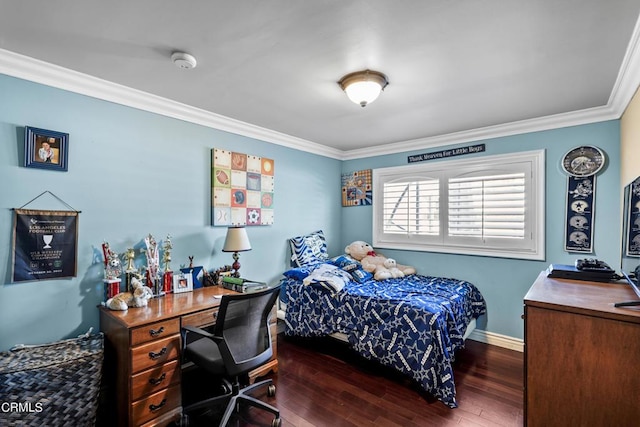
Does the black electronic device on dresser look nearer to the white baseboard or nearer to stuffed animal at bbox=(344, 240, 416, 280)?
the white baseboard

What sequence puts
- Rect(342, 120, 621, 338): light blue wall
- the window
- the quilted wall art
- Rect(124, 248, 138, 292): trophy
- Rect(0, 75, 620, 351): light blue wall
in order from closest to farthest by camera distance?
Rect(0, 75, 620, 351): light blue wall → Rect(124, 248, 138, 292): trophy → Rect(342, 120, 621, 338): light blue wall → the quilted wall art → the window

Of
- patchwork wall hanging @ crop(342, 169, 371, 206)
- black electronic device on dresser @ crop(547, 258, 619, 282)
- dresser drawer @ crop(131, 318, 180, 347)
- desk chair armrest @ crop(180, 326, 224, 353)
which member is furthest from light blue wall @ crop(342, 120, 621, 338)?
dresser drawer @ crop(131, 318, 180, 347)

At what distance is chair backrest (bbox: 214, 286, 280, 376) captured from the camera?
6.13ft

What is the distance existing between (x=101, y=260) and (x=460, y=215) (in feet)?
11.9

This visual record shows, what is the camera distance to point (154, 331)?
1.90m

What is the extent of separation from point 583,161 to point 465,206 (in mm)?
1129

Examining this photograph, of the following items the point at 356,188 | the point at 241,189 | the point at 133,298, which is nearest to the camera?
the point at 133,298

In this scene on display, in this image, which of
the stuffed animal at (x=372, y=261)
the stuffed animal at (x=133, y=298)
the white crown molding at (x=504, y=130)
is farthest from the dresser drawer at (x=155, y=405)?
the white crown molding at (x=504, y=130)

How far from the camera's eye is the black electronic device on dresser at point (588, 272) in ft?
5.73

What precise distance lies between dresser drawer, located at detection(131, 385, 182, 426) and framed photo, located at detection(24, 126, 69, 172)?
168 centimetres

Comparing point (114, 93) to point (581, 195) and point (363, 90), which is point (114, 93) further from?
point (581, 195)

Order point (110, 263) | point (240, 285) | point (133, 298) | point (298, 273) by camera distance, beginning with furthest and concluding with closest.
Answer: point (298, 273)
point (240, 285)
point (110, 263)
point (133, 298)

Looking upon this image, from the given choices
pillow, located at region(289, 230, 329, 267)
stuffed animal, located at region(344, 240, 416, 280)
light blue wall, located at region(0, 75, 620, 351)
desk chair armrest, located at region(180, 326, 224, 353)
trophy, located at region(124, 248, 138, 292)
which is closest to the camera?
desk chair armrest, located at region(180, 326, 224, 353)

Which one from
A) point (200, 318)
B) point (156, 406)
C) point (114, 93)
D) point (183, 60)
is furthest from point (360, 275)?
point (114, 93)
